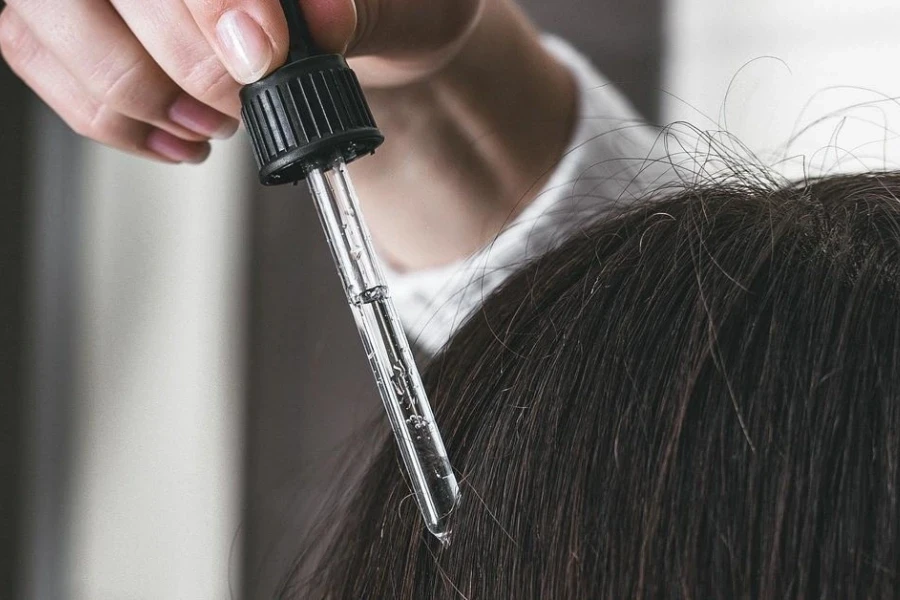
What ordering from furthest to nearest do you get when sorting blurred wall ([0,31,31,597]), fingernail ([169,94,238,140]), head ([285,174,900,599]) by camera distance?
blurred wall ([0,31,31,597]) → fingernail ([169,94,238,140]) → head ([285,174,900,599])

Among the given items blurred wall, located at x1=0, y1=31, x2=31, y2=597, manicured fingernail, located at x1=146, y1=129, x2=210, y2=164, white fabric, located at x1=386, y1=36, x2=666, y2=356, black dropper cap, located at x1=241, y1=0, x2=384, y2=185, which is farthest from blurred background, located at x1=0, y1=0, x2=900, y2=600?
black dropper cap, located at x1=241, y1=0, x2=384, y2=185

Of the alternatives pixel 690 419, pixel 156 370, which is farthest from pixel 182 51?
pixel 156 370

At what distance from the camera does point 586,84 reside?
50 centimetres

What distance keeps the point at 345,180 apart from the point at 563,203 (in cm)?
18

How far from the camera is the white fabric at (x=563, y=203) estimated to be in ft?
1.21

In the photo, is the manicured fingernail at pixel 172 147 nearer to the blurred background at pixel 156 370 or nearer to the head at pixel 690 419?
the head at pixel 690 419

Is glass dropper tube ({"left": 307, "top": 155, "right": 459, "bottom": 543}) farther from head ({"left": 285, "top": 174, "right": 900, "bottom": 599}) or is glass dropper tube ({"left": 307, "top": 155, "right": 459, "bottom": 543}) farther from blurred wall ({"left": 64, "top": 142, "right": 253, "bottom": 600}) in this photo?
blurred wall ({"left": 64, "top": 142, "right": 253, "bottom": 600})

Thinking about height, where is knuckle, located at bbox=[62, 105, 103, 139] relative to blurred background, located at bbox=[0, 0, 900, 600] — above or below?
above

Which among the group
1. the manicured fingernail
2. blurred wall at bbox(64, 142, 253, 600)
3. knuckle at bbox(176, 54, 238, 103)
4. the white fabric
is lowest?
blurred wall at bbox(64, 142, 253, 600)

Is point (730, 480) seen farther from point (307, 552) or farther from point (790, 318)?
point (307, 552)

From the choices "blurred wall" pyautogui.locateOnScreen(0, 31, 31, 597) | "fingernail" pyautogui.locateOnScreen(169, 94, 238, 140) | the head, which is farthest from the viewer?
"blurred wall" pyautogui.locateOnScreen(0, 31, 31, 597)

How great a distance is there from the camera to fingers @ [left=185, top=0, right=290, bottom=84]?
0.22 m

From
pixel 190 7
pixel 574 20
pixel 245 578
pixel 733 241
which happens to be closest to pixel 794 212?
pixel 733 241

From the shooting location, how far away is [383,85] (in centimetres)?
40
